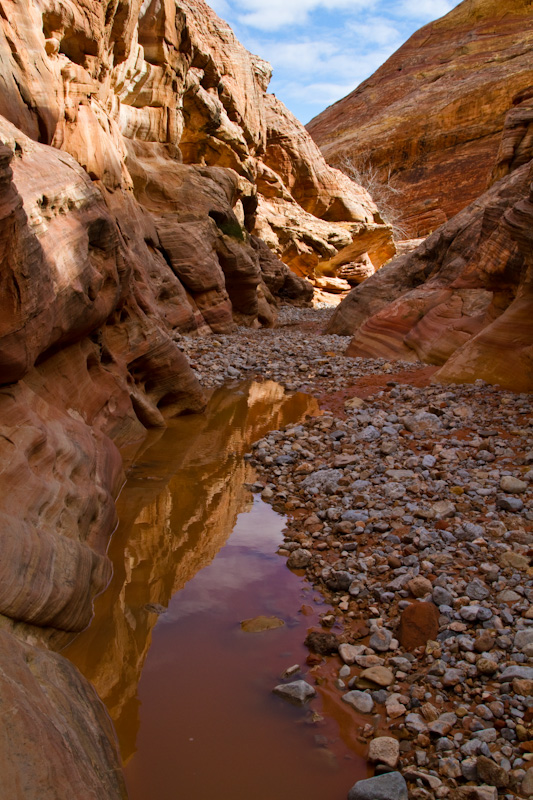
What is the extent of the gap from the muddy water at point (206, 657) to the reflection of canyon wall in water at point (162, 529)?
1 centimetres

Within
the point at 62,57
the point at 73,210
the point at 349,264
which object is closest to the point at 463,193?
the point at 349,264

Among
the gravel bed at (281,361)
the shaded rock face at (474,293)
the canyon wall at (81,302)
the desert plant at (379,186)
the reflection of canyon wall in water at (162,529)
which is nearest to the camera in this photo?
the canyon wall at (81,302)

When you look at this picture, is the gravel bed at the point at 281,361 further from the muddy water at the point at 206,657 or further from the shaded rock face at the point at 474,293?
the muddy water at the point at 206,657

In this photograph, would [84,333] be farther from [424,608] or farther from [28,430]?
[424,608]

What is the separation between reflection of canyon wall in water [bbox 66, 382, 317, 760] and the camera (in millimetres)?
3373

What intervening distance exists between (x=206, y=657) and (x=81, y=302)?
3.97 meters

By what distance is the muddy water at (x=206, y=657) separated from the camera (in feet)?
8.84

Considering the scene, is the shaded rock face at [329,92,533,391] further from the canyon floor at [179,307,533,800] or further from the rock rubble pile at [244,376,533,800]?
the rock rubble pile at [244,376,533,800]

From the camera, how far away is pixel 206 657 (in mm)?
3512

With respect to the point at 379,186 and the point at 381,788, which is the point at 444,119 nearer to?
the point at 379,186

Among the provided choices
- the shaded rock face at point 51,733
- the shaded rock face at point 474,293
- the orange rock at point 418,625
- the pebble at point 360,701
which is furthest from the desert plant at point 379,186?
the shaded rock face at point 51,733

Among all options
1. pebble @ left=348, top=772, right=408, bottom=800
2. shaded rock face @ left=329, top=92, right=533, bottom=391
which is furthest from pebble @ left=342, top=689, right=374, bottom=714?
shaded rock face @ left=329, top=92, right=533, bottom=391

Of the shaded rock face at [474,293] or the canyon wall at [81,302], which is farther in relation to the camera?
the shaded rock face at [474,293]

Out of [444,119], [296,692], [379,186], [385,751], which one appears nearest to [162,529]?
[296,692]
